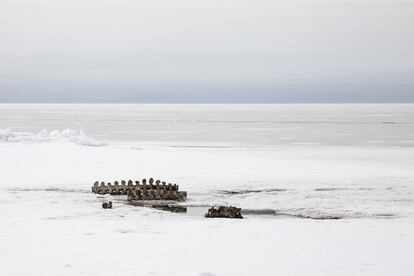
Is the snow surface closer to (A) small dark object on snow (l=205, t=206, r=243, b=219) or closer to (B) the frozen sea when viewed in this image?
(B) the frozen sea

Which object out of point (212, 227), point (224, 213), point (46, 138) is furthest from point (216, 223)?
point (46, 138)

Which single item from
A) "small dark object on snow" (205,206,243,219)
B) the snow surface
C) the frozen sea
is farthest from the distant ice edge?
"small dark object on snow" (205,206,243,219)

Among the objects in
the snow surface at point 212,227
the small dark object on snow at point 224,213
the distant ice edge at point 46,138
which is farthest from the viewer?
the distant ice edge at point 46,138

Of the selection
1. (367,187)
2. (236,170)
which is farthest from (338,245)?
(236,170)

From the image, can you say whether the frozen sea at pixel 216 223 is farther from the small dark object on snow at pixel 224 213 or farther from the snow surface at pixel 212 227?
the small dark object on snow at pixel 224 213

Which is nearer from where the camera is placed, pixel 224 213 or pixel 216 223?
pixel 216 223

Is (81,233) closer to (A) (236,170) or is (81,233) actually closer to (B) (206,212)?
(B) (206,212)

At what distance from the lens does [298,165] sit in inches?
1339

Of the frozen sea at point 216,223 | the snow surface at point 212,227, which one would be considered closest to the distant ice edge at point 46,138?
the frozen sea at point 216,223

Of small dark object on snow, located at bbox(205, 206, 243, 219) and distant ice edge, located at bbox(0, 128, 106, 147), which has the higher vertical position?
distant ice edge, located at bbox(0, 128, 106, 147)

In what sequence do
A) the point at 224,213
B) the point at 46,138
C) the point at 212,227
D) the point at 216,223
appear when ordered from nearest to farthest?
the point at 212,227, the point at 216,223, the point at 224,213, the point at 46,138

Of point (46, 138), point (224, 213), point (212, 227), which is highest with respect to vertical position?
point (46, 138)

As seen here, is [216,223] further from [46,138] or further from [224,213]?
[46,138]

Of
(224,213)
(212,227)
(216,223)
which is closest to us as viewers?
(212,227)
